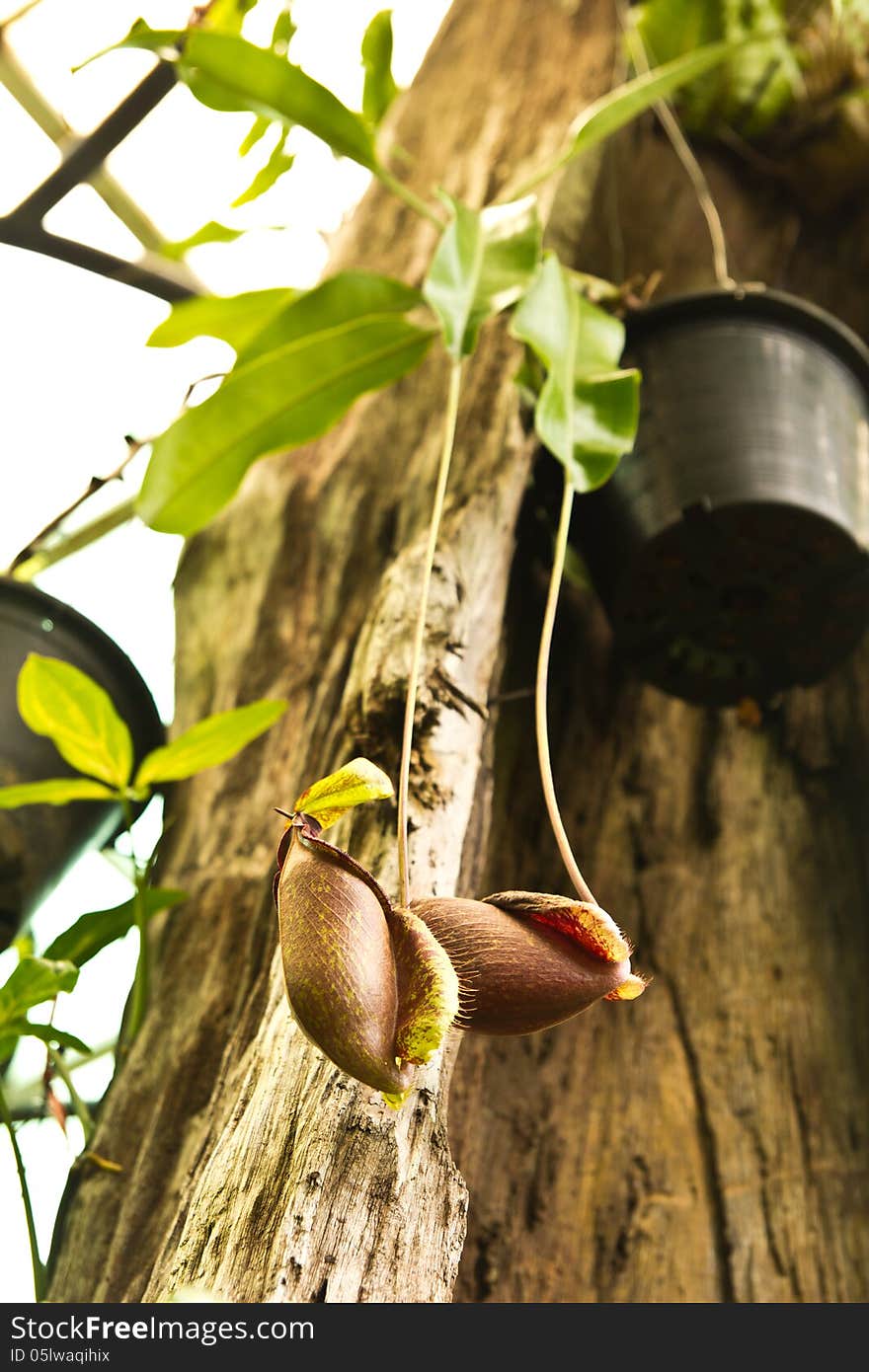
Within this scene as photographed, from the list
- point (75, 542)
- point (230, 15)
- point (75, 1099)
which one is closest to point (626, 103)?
point (230, 15)

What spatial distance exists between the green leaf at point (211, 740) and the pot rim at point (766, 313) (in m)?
0.60

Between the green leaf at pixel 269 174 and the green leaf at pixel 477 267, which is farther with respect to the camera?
the green leaf at pixel 269 174

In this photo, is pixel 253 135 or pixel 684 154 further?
pixel 684 154

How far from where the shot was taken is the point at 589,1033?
111 cm

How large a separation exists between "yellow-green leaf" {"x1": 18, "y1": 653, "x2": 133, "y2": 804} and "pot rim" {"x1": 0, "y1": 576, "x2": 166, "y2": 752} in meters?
0.32

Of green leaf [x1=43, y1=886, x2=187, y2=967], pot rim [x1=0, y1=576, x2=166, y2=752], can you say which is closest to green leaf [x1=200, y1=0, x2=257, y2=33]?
pot rim [x1=0, y1=576, x2=166, y2=752]

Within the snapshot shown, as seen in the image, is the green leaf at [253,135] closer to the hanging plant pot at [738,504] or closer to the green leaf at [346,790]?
the hanging plant pot at [738,504]

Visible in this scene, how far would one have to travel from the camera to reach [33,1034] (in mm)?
843

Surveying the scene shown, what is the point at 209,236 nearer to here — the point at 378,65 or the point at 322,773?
the point at 378,65

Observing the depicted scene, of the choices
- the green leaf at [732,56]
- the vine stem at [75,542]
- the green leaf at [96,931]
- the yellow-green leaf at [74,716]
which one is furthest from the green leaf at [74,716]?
the green leaf at [732,56]

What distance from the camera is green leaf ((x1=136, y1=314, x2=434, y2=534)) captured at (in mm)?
1028

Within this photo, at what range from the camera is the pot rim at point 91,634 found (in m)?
1.23

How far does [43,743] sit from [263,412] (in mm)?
466

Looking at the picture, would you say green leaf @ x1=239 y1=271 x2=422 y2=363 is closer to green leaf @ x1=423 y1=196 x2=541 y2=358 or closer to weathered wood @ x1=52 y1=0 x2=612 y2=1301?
green leaf @ x1=423 y1=196 x2=541 y2=358
